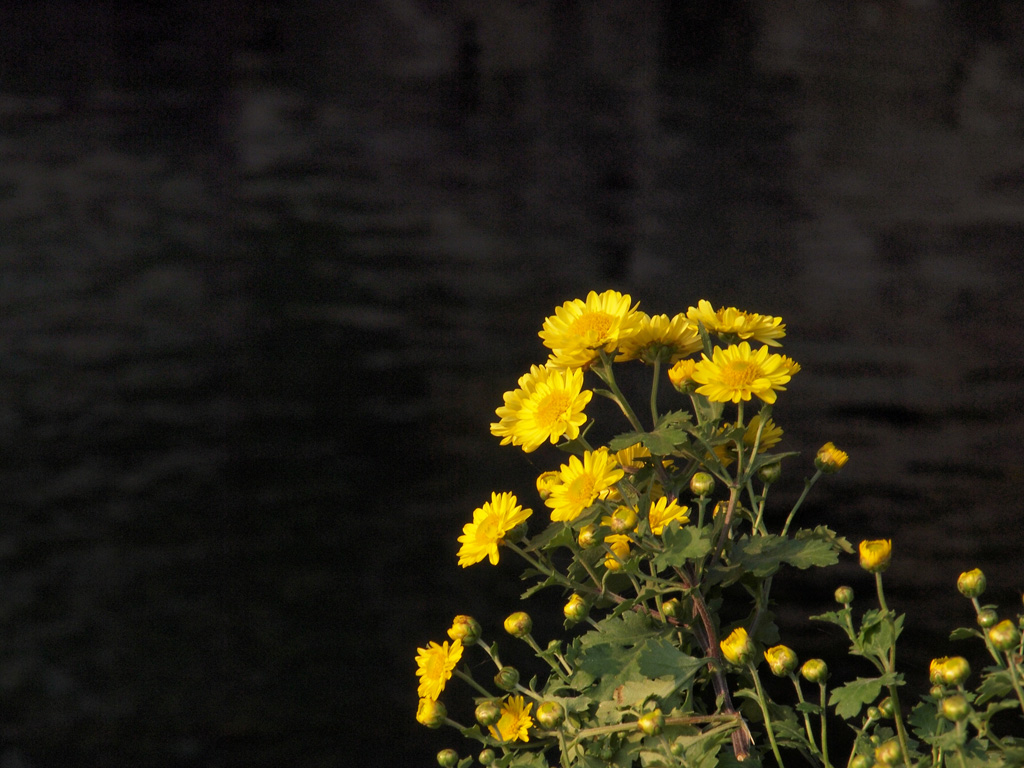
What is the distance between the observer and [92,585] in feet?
3.82

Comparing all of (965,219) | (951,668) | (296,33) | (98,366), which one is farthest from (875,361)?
(98,366)

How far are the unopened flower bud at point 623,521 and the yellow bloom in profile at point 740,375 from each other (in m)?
0.10

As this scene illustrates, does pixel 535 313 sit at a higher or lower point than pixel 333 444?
higher

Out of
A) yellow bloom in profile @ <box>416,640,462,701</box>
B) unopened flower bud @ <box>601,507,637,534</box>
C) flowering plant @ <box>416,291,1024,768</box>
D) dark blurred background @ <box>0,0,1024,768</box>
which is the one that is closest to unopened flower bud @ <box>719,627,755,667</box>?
flowering plant @ <box>416,291,1024,768</box>

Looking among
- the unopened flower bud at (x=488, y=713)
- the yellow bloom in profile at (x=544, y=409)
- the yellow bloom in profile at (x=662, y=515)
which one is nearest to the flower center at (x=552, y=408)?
the yellow bloom in profile at (x=544, y=409)

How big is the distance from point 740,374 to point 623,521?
0.43 ft

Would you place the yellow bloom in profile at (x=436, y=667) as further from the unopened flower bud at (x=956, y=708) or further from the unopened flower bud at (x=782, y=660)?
the unopened flower bud at (x=956, y=708)

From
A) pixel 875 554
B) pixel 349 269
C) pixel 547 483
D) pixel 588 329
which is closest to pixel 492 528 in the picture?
pixel 547 483

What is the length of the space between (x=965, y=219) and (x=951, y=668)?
2.44 ft

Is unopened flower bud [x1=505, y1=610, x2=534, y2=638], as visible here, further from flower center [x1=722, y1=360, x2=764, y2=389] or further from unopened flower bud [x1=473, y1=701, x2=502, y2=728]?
flower center [x1=722, y1=360, x2=764, y2=389]

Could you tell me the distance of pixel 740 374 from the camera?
634mm

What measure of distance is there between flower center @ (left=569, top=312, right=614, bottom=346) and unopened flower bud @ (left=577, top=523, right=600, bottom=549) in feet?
0.48

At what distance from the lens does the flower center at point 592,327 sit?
2.14 ft

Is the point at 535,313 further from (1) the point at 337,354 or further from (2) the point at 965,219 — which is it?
(2) the point at 965,219
